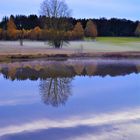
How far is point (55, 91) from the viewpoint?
17000mm

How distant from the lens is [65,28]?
58000 millimetres

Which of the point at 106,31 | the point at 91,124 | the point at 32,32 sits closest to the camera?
the point at 91,124

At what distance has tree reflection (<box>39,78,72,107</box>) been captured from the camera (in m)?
14.6

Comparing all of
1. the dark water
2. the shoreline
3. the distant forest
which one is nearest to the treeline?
the distant forest

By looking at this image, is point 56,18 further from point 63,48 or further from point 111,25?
point 111,25

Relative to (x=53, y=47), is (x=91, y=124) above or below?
above

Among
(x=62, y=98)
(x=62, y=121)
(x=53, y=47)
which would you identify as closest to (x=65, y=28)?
(x=53, y=47)

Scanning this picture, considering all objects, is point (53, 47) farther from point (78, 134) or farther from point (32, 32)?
point (78, 134)

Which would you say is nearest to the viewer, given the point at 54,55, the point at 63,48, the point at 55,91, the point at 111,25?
the point at 55,91

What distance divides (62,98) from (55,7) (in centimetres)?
4266

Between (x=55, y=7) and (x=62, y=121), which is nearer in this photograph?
(x=62, y=121)

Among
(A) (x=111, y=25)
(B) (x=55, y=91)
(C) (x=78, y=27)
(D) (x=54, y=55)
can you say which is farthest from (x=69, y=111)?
(A) (x=111, y=25)

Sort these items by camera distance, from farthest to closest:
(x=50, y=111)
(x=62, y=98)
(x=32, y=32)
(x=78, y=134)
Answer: (x=32, y=32), (x=62, y=98), (x=50, y=111), (x=78, y=134)

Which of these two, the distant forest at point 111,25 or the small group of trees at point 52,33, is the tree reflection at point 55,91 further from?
the distant forest at point 111,25
